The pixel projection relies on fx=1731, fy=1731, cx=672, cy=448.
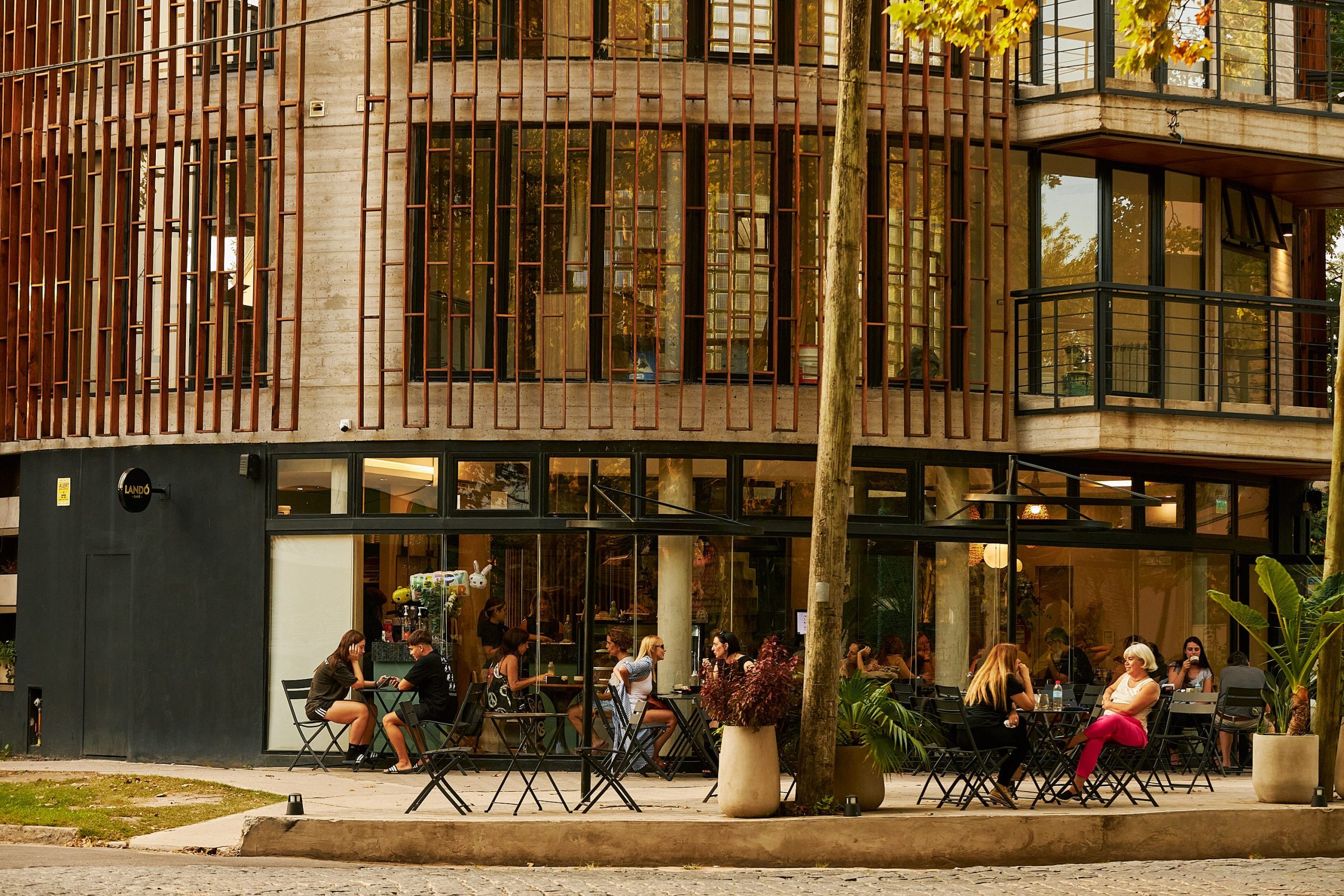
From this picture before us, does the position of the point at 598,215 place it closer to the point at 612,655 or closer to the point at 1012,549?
the point at 612,655

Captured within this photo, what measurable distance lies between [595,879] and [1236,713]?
8934 millimetres

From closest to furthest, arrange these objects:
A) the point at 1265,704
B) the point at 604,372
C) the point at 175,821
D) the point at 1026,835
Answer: the point at 1026,835
the point at 175,821
the point at 1265,704
the point at 604,372

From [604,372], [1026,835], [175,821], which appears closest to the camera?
[1026,835]

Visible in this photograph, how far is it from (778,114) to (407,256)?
13.6ft

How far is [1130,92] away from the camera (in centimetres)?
1873

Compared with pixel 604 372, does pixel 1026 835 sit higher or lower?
lower

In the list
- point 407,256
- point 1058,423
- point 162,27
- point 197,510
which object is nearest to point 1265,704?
point 1058,423

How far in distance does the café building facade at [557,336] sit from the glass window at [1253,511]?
4.73 feet

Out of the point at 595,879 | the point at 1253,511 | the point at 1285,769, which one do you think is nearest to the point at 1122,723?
the point at 1285,769

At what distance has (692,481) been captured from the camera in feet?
59.2

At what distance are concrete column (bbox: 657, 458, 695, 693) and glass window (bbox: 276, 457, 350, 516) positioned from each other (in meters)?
3.37

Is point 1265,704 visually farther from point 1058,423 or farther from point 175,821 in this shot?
point 175,821

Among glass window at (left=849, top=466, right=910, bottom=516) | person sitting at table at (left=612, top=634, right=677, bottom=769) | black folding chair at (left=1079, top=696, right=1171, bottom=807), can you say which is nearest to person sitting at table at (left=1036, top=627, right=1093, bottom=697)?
glass window at (left=849, top=466, right=910, bottom=516)

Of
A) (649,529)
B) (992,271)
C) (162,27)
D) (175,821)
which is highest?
(162,27)
